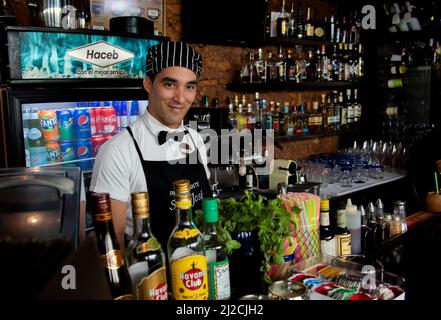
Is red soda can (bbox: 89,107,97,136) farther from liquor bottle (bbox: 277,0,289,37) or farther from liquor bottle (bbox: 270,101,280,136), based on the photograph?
liquor bottle (bbox: 277,0,289,37)

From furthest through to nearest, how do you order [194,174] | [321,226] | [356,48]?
[356,48] < [194,174] < [321,226]

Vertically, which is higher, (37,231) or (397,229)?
(37,231)

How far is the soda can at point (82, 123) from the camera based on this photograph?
9.04 feet

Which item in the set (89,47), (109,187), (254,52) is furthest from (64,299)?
(254,52)

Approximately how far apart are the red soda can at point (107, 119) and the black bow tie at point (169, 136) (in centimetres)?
98

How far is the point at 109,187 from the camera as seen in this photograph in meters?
1.69

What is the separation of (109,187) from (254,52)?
3057 millimetres

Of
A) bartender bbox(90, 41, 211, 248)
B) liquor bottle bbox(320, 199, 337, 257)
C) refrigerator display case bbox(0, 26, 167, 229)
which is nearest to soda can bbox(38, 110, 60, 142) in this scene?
refrigerator display case bbox(0, 26, 167, 229)

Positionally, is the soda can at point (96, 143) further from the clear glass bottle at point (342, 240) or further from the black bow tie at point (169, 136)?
the clear glass bottle at point (342, 240)

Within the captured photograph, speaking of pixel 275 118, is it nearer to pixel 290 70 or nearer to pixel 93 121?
pixel 290 70

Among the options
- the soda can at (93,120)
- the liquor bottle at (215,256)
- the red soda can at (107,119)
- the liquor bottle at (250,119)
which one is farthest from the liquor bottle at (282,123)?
the liquor bottle at (215,256)

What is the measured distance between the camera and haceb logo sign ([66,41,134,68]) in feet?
7.82

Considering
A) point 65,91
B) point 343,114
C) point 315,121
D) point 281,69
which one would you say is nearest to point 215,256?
point 65,91
